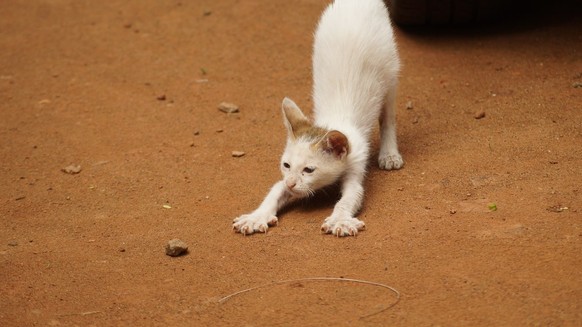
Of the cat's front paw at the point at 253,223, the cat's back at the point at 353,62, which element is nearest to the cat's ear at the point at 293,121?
the cat's back at the point at 353,62

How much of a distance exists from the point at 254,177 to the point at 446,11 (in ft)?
11.3

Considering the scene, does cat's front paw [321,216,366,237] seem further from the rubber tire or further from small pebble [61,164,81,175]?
the rubber tire

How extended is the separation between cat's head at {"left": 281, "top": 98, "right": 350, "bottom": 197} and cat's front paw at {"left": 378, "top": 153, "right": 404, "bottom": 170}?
0.65m

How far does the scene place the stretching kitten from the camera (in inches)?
208

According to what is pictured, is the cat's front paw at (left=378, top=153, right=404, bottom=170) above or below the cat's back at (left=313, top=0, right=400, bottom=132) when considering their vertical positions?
below

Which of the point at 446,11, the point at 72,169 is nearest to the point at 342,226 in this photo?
the point at 72,169

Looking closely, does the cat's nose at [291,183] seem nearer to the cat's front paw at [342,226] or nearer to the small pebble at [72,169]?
the cat's front paw at [342,226]

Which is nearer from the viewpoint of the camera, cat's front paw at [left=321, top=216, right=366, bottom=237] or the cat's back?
cat's front paw at [left=321, top=216, right=366, bottom=237]

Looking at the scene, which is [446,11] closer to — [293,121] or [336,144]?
[293,121]

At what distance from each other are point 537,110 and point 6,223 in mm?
4296

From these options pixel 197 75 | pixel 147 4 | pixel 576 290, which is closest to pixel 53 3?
pixel 147 4

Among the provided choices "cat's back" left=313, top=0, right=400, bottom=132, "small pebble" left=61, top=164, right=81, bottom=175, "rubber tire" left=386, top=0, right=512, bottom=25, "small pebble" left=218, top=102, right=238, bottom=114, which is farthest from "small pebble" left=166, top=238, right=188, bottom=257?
"rubber tire" left=386, top=0, right=512, bottom=25

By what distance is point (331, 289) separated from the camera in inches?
166

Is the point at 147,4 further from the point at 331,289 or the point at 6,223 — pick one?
the point at 331,289
